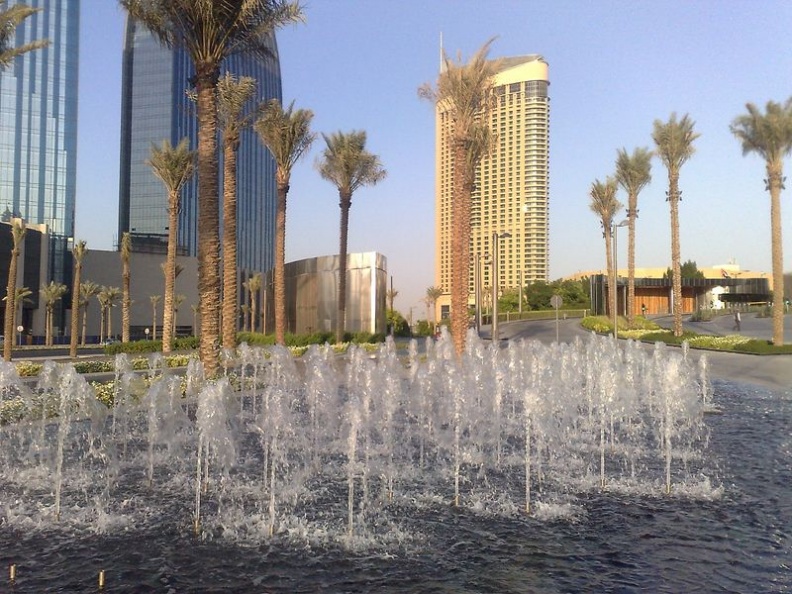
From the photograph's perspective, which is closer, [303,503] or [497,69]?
[303,503]

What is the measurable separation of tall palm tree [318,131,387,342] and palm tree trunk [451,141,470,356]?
40.1 feet

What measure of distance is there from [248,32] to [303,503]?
48.1ft

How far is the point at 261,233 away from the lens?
14450 cm

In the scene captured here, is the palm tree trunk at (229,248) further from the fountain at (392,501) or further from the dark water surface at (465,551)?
the dark water surface at (465,551)

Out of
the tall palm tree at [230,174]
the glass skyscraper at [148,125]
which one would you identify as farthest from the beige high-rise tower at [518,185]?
the tall palm tree at [230,174]

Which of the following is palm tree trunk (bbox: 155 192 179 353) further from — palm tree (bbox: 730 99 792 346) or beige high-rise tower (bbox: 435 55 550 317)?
beige high-rise tower (bbox: 435 55 550 317)

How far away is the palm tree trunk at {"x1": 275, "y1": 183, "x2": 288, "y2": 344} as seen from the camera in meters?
30.8

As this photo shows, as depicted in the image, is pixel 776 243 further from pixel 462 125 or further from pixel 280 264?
pixel 280 264

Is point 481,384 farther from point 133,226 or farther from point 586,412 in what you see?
point 133,226

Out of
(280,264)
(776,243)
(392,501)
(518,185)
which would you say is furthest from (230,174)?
(518,185)

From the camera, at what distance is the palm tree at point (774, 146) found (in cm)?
3059

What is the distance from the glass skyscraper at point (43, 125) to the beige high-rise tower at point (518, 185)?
186ft

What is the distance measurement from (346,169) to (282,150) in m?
6.21

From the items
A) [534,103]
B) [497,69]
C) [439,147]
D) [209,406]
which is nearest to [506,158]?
[534,103]
